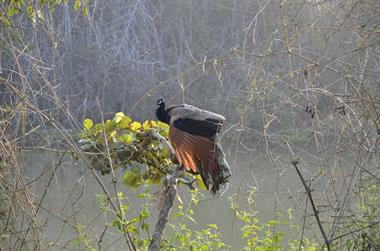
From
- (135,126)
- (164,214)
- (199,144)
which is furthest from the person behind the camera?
(199,144)

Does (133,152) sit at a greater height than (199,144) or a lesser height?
lesser

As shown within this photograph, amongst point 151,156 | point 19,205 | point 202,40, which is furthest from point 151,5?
point 19,205

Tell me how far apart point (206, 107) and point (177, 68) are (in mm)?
654

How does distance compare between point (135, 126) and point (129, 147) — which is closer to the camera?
point (129, 147)

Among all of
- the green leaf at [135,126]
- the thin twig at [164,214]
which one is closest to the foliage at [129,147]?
the green leaf at [135,126]

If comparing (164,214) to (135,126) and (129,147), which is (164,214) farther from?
(135,126)

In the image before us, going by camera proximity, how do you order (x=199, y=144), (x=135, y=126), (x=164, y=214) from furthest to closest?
(x=199, y=144) < (x=135, y=126) < (x=164, y=214)

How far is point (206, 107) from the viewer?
27.3 feet

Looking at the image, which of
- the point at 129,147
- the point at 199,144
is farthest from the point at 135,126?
the point at 199,144

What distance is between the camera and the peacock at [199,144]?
2.81m

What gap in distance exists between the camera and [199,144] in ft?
9.96

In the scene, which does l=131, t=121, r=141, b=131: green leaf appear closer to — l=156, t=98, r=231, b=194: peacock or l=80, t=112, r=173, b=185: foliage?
l=80, t=112, r=173, b=185: foliage

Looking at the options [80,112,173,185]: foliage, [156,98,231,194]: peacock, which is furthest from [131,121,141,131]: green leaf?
[156,98,231,194]: peacock

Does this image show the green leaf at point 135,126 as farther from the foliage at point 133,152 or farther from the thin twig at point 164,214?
the thin twig at point 164,214
